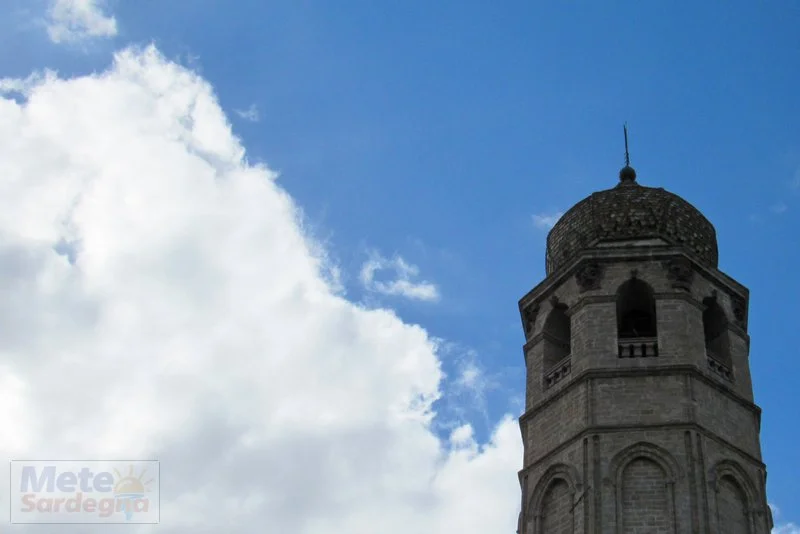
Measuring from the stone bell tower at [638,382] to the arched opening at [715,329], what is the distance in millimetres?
28

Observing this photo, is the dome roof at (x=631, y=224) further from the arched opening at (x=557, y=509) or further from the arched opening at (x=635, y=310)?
the arched opening at (x=557, y=509)

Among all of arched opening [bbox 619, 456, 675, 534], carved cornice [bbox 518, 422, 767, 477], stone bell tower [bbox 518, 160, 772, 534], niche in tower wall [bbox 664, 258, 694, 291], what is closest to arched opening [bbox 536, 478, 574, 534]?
stone bell tower [bbox 518, 160, 772, 534]

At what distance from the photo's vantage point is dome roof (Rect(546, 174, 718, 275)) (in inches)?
1220

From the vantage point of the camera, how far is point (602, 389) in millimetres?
27359

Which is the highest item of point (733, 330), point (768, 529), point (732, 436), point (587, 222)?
point (587, 222)

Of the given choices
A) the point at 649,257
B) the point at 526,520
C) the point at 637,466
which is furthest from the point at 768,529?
the point at 649,257

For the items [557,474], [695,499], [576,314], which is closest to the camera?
[695,499]

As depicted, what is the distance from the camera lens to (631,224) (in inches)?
1225

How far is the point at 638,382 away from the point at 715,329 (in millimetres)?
3748

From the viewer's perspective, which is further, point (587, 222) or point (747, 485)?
point (587, 222)

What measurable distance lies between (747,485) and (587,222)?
8.08 m

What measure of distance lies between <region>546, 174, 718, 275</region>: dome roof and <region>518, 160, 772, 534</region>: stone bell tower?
0.04 m

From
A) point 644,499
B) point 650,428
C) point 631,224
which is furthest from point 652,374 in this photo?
point 631,224

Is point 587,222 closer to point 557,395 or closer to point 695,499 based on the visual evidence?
point 557,395
